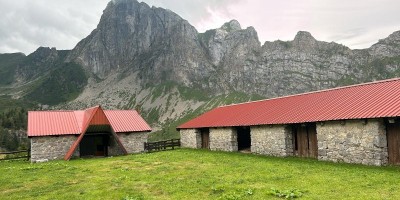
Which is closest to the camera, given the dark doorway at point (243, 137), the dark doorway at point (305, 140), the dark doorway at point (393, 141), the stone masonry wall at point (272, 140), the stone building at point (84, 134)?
the dark doorway at point (393, 141)

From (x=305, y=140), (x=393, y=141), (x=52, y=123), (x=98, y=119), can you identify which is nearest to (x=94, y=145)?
(x=52, y=123)

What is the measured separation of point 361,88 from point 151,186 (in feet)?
66.4

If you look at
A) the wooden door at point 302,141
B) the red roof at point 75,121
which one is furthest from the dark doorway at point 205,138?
the wooden door at point 302,141

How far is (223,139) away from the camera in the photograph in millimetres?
36531

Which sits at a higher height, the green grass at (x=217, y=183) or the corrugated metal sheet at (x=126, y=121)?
the corrugated metal sheet at (x=126, y=121)

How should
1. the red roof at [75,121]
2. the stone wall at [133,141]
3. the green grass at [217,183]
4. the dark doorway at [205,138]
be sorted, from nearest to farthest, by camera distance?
1. the green grass at [217,183]
2. the red roof at [75,121]
3. the stone wall at [133,141]
4. the dark doorway at [205,138]

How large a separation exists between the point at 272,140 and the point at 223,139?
8.53 m

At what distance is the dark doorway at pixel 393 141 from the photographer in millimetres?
20281

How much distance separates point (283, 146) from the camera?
1078 inches

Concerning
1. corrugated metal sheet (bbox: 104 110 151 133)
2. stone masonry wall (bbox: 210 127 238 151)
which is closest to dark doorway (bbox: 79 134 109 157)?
corrugated metal sheet (bbox: 104 110 151 133)

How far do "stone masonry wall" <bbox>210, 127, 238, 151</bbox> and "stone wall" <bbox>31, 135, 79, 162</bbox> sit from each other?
15.8m

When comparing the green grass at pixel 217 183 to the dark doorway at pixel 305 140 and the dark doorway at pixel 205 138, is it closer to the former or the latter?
the dark doorway at pixel 305 140

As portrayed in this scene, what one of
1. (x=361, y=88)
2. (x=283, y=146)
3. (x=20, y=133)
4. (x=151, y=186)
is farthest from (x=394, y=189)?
(x=20, y=133)

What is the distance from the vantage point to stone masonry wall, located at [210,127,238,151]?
34.9 meters
